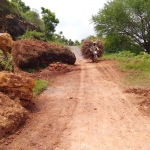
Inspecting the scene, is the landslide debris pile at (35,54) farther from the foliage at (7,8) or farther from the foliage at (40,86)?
the foliage at (7,8)

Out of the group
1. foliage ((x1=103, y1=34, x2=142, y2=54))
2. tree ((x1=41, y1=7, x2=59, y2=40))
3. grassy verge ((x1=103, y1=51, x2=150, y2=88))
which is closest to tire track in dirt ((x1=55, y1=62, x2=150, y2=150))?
grassy verge ((x1=103, y1=51, x2=150, y2=88))

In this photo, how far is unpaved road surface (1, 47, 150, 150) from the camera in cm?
523

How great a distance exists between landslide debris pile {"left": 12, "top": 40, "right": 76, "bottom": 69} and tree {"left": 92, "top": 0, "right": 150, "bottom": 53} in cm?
967

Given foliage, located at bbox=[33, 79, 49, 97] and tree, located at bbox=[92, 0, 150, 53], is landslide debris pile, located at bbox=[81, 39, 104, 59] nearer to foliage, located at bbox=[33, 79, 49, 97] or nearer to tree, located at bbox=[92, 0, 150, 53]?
tree, located at bbox=[92, 0, 150, 53]

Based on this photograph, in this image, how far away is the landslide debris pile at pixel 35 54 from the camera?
1279cm

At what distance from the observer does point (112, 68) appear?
1399 centimetres

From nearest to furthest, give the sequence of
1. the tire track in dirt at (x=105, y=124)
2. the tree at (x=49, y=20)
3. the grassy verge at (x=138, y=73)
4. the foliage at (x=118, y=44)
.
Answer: the tire track in dirt at (x=105, y=124)
the grassy verge at (x=138, y=73)
the foliage at (x=118, y=44)
the tree at (x=49, y=20)

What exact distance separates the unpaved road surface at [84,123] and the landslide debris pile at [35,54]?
135 inches

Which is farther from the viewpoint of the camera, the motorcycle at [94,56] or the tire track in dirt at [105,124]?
the motorcycle at [94,56]

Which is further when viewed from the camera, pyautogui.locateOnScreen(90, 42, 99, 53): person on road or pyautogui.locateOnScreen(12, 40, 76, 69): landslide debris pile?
pyautogui.locateOnScreen(90, 42, 99, 53): person on road

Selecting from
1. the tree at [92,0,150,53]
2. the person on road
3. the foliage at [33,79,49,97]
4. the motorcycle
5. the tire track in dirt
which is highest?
the tree at [92,0,150,53]

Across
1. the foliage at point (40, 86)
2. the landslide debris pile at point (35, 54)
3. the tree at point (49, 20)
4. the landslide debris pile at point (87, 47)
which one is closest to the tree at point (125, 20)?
the landslide debris pile at point (87, 47)

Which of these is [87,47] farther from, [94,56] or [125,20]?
[125,20]

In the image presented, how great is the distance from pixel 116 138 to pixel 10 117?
2195 mm
